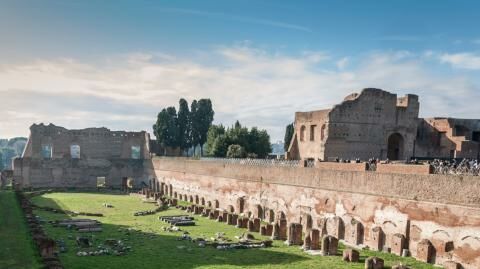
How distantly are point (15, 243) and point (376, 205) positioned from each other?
14.1 m

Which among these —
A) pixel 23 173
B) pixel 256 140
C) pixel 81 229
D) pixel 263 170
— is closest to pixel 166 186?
pixel 256 140

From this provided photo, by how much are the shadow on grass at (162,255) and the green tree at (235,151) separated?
24490mm

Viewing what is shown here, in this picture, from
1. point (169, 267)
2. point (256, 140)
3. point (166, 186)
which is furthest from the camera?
point (256, 140)

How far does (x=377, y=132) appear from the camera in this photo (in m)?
36.9

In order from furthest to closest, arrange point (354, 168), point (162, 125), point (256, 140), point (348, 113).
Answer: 1. point (162, 125)
2. point (256, 140)
3. point (348, 113)
4. point (354, 168)

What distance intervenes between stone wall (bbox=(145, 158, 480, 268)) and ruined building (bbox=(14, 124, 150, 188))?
2389 centimetres

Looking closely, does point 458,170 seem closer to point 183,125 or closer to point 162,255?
point 162,255

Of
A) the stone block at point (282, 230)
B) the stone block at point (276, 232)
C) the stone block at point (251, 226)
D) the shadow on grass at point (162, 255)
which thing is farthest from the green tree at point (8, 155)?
the stone block at point (282, 230)

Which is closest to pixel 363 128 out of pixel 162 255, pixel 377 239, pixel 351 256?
Answer: pixel 377 239

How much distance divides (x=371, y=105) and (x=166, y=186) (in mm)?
20777

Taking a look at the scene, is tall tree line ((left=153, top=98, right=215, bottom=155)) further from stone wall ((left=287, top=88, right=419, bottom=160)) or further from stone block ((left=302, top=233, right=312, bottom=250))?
stone block ((left=302, top=233, right=312, bottom=250))

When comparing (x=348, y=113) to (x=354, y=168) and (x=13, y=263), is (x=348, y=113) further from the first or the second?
(x=13, y=263)

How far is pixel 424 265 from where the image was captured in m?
17.1

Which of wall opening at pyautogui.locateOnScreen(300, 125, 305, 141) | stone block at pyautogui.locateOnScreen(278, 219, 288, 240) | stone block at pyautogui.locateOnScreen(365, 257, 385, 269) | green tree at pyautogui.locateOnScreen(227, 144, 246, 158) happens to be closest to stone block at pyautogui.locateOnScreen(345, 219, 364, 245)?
stone block at pyautogui.locateOnScreen(278, 219, 288, 240)
